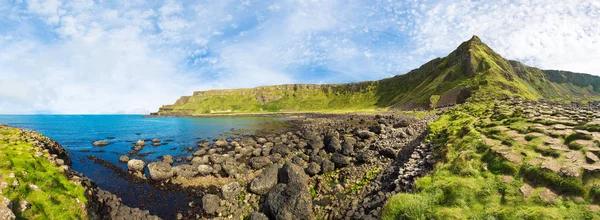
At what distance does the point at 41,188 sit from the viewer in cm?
1336

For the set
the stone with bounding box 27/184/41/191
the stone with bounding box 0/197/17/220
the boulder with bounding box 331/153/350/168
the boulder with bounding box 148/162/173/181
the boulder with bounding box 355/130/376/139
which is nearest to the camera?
the stone with bounding box 0/197/17/220

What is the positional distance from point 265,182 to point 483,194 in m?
15.4

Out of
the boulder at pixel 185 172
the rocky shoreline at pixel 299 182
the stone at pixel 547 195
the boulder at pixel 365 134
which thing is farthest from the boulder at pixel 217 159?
the stone at pixel 547 195

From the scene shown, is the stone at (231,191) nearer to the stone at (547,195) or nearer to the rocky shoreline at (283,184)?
the rocky shoreline at (283,184)

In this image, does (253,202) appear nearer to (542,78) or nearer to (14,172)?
(14,172)

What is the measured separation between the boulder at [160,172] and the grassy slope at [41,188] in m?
7.81

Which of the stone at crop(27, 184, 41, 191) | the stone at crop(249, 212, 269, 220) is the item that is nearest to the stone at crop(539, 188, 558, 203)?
the stone at crop(249, 212, 269, 220)

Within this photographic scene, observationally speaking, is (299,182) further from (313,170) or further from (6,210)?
(6,210)

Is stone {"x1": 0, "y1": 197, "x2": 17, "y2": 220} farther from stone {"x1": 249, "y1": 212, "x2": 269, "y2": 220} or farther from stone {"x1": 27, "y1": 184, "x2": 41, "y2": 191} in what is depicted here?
stone {"x1": 249, "y1": 212, "x2": 269, "y2": 220}

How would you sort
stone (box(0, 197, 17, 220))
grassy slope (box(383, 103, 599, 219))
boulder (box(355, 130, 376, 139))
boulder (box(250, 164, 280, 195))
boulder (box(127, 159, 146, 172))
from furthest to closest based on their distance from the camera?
boulder (box(355, 130, 376, 139)) < boulder (box(127, 159, 146, 172)) < boulder (box(250, 164, 280, 195)) < stone (box(0, 197, 17, 220)) < grassy slope (box(383, 103, 599, 219))

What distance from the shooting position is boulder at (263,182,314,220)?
1561 centimetres

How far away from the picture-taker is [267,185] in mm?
20188

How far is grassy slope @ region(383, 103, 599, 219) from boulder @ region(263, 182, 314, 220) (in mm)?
6819

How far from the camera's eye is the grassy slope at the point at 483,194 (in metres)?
7.95
